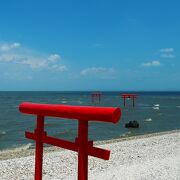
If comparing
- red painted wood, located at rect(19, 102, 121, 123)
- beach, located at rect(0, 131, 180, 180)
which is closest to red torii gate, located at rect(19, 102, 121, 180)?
red painted wood, located at rect(19, 102, 121, 123)

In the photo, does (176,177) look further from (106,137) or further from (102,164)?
(106,137)

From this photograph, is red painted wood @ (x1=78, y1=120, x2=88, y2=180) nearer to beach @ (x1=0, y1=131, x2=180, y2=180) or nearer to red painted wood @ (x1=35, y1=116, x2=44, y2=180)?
red painted wood @ (x1=35, y1=116, x2=44, y2=180)

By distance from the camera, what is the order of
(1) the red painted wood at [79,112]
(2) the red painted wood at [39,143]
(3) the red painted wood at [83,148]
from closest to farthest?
(1) the red painted wood at [79,112], (3) the red painted wood at [83,148], (2) the red painted wood at [39,143]

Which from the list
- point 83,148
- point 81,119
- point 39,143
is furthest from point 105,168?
point 81,119

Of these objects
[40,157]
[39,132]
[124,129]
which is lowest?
[124,129]

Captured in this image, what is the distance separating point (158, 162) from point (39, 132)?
587cm

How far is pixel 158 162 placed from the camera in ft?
32.1

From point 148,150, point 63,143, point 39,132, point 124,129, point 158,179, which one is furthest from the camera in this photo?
point 124,129

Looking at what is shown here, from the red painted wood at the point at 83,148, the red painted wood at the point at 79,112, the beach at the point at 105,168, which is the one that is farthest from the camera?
the beach at the point at 105,168

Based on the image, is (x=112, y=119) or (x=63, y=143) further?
(x=63, y=143)

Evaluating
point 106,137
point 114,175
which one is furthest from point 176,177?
point 106,137

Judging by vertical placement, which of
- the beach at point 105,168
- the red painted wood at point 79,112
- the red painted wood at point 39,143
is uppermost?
the red painted wood at point 79,112

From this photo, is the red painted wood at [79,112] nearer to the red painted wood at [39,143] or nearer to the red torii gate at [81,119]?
the red torii gate at [81,119]

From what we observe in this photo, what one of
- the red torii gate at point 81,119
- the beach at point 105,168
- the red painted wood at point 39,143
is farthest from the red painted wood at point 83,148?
the beach at point 105,168
